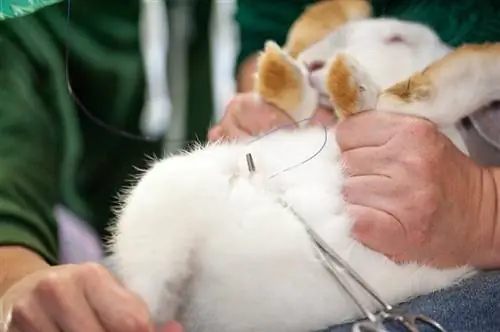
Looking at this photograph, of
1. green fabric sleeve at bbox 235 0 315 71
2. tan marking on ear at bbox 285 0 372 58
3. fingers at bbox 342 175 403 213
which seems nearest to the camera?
fingers at bbox 342 175 403 213

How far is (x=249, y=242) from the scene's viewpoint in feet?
2.00

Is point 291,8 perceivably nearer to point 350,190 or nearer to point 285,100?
point 285,100

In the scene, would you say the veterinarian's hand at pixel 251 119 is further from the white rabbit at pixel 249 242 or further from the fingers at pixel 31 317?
the fingers at pixel 31 317

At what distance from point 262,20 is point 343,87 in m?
0.27

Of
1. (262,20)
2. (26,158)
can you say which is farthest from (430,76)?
(26,158)

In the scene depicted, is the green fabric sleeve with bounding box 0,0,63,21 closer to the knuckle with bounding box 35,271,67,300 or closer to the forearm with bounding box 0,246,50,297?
the forearm with bounding box 0,246,50,297

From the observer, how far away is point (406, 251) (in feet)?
2.11

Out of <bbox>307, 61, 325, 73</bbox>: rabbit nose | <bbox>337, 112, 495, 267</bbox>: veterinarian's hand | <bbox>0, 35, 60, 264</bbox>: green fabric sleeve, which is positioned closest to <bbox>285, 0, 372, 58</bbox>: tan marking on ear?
<bbox>307, 61, 325, 73</bbox>: rabbit nose

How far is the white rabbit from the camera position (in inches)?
23.9

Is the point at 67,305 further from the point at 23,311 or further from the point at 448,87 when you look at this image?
the point at 448,87

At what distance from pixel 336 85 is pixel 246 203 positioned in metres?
0.13

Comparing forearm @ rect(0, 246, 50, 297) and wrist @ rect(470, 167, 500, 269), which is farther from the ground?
wrist @ rect(470, 167, 500, 269)

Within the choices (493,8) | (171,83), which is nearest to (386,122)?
(493,8)

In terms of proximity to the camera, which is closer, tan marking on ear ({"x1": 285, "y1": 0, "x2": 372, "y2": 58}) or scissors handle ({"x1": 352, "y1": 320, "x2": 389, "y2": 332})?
scissors handle ({"x1": 352, "y1": 320, "x2": 389, "y2": 332})
